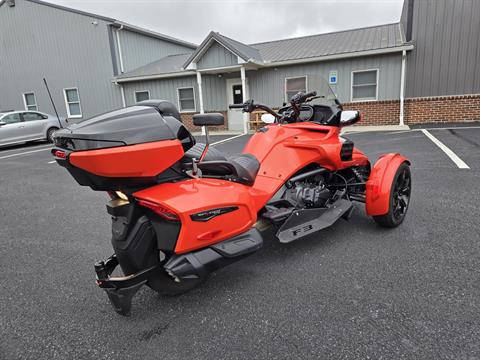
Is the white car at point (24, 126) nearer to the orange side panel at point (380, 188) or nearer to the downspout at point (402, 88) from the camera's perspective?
the orange side panel at point (380, 188)

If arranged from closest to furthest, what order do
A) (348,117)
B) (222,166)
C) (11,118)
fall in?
(222,166) → (348,117) → (11,118)

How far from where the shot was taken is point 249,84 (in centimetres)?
1383

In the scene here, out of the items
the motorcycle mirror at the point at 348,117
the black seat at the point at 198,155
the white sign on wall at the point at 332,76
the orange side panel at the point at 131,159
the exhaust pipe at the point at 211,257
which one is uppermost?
the white sign on wall at the point at 332,76

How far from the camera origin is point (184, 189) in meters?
1.92

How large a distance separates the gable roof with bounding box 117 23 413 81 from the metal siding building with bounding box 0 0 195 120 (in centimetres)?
177

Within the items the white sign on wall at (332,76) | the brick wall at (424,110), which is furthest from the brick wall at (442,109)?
the white sign on wall at (332,76)

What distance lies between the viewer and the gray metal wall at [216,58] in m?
12.7

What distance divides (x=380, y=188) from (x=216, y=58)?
1138 centimetres

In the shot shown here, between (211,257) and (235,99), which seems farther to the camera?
(235,99)

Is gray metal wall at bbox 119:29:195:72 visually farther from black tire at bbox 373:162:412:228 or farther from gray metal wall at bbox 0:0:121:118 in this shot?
black tire at bbox 373:162:412:228

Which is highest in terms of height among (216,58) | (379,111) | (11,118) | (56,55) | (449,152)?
(56,55)

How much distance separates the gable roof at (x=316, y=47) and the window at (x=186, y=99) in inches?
37.4

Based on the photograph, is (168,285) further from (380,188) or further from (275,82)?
(275,82)

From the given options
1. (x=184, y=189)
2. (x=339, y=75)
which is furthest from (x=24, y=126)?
(x=184, y=189)
